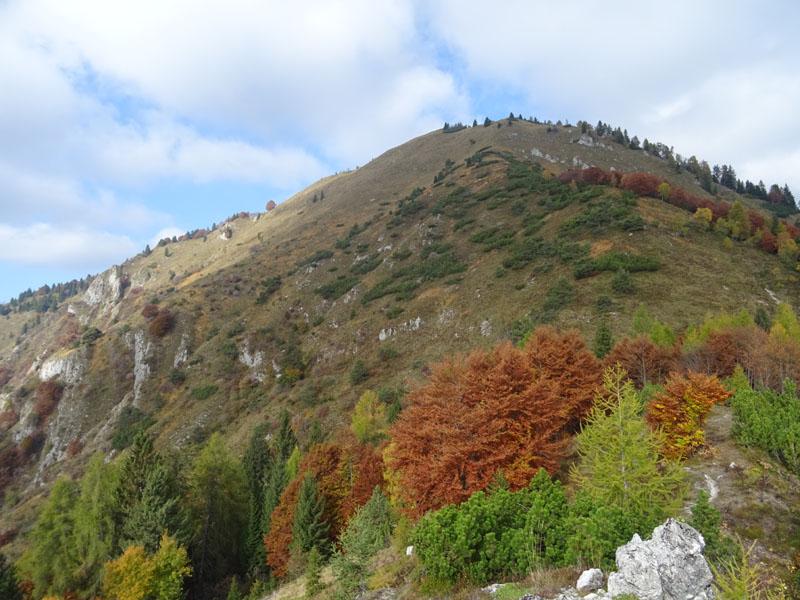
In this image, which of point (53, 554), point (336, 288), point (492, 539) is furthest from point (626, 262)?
point (53, 554)

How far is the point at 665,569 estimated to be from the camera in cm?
732

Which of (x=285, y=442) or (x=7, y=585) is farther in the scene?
(x=285, y=442)

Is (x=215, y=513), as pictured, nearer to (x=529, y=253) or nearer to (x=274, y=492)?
(x=274, y=492)

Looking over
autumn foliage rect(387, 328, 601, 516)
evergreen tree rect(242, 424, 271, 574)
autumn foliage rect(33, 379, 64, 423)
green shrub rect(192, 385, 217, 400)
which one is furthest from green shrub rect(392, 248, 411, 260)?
autumn foliage rect(33, 379, 64, 423)

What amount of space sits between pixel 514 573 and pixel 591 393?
62.8 ft

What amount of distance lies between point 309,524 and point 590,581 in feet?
88.9

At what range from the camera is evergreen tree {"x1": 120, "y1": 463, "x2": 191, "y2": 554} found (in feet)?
99.5

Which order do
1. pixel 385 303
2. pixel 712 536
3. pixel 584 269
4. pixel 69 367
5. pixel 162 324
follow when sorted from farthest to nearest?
pixel 162 324 < pixel 69 367 < pixel 385 303 < pixel 584 269 < pixel 712 536

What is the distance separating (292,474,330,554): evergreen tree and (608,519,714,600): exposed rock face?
2752 cm

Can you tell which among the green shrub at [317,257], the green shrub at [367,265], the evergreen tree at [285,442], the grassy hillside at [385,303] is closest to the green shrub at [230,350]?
the grassy hillside at [385,303]

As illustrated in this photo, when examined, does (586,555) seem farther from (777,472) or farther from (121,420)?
(121,420)

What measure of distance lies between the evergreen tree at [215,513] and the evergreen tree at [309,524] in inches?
446

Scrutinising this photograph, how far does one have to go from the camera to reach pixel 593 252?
68.2 meters

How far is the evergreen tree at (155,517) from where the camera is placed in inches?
1194
